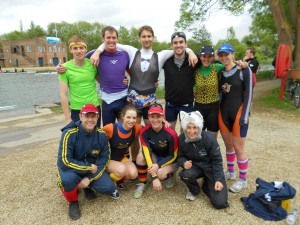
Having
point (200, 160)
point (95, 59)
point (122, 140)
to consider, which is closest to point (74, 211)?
point (122, 140)

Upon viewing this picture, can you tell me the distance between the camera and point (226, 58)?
3701 millimetres

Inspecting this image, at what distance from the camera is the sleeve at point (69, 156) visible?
3.45m

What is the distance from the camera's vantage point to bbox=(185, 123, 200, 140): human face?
11.6 feet

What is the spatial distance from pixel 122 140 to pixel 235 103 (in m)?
1.65

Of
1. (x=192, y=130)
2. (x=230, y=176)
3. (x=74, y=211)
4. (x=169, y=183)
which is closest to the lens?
(x=74, y=211)

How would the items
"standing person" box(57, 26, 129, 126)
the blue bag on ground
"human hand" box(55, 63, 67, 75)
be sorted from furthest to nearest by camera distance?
"standing person" box(57, 26, 129, 126) < "human hand" box(55, 63, 67, 75) < the blue bag on ground

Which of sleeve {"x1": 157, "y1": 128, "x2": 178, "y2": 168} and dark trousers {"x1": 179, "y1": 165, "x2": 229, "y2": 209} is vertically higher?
sleeve {"x1": 157, "y1": 128, "x2": 178, "y2": 168}

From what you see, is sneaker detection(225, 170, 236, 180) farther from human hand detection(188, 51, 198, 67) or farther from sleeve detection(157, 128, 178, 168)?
human hand detection(188, 51, 198, 67)

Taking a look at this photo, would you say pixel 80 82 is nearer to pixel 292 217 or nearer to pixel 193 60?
pixel 193 60

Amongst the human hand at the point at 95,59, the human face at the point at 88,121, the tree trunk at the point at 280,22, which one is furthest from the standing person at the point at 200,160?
the tree trunk at the point at 280,22

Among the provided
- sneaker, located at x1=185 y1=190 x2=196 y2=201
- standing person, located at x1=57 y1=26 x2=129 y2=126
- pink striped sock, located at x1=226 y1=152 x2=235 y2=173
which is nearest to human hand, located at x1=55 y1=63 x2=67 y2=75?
standing person, located at x1=57 y1=26 x2=129 y2=126

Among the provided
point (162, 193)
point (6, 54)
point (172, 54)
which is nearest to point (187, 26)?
point (172, 54)

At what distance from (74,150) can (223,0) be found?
11.0 m

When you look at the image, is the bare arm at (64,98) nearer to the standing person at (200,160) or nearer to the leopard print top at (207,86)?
the standing person at (200,160)
